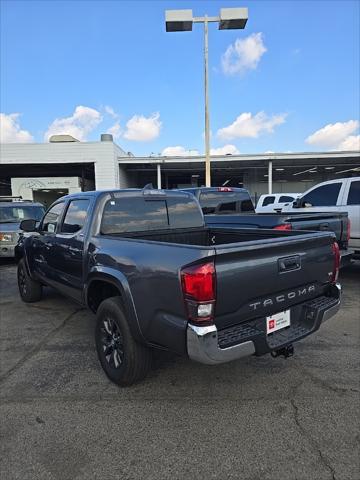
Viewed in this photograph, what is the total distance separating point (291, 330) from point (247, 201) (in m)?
6.34

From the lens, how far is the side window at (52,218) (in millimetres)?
5141

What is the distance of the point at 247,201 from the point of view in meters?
9.31

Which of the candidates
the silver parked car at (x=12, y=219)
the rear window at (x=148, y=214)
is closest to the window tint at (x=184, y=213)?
the rear window at (x=148, y=214)

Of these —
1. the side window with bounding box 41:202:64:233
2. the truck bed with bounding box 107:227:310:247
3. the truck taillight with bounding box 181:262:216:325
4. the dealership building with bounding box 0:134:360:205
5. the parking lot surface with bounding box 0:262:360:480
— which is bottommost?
the parking lot surface with bounding box 0:262:360:480

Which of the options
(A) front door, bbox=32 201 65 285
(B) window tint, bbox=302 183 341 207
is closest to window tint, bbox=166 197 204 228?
(A) front door, bbox=32 201 65 285

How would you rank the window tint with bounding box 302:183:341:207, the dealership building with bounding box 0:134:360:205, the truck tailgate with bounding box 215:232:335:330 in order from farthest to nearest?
1. the dealership building with bounding box 0:134:360:205
2. the window tint with bounding box 302:183:341:207
3. the truck tailgate with bounding box 215:232:335:330

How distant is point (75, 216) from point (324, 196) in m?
6.26

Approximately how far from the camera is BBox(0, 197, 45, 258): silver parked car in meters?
10.4

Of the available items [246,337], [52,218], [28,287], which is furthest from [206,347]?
[28,287]

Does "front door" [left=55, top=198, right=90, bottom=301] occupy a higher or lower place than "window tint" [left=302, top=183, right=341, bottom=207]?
lower

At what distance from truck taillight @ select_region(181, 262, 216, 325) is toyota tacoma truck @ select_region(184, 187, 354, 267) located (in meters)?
3.73

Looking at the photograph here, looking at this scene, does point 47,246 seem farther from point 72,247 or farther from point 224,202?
point 224,202

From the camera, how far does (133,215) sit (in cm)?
439

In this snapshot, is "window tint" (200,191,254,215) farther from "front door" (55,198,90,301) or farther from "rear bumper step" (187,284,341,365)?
"rear bumper step" (187,284,341,365)
